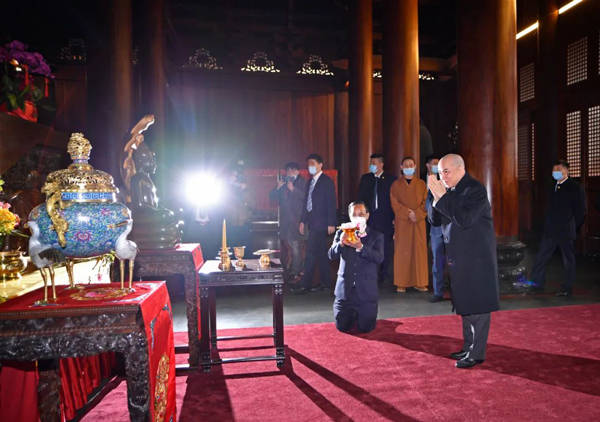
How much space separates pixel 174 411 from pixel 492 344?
90.9 inches

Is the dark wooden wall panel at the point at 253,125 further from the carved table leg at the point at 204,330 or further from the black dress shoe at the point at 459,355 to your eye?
the black dress shoe at the point at 459,355

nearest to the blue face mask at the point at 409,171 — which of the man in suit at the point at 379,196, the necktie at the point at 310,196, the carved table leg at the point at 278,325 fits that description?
the man in suit at the point at 379,196

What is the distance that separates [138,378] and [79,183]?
0.75m

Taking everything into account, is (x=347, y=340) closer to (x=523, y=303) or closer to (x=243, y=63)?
(x=523, y=303)

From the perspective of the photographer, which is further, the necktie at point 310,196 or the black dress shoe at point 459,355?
the necktie at point 310,196

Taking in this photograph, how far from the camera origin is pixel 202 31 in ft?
31.4

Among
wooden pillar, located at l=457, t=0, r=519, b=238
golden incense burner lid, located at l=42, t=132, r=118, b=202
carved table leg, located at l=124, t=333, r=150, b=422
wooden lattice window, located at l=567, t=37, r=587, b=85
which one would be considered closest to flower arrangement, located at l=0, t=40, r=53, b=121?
golden incense burner lid, located at l=42, t=132, r=118, b=202

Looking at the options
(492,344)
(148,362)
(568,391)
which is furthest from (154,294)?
(492,344)

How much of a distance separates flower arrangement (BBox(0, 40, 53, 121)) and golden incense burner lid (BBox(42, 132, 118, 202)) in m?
1.64

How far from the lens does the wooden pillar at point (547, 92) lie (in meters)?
8.08

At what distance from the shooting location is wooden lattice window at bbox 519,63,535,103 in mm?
9023

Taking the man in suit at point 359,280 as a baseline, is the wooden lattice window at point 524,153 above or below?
above

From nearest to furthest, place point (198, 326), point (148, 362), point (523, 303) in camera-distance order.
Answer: point (148, 362), point (198, 326), point (523, 303)

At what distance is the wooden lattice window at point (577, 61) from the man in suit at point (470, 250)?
668cm
